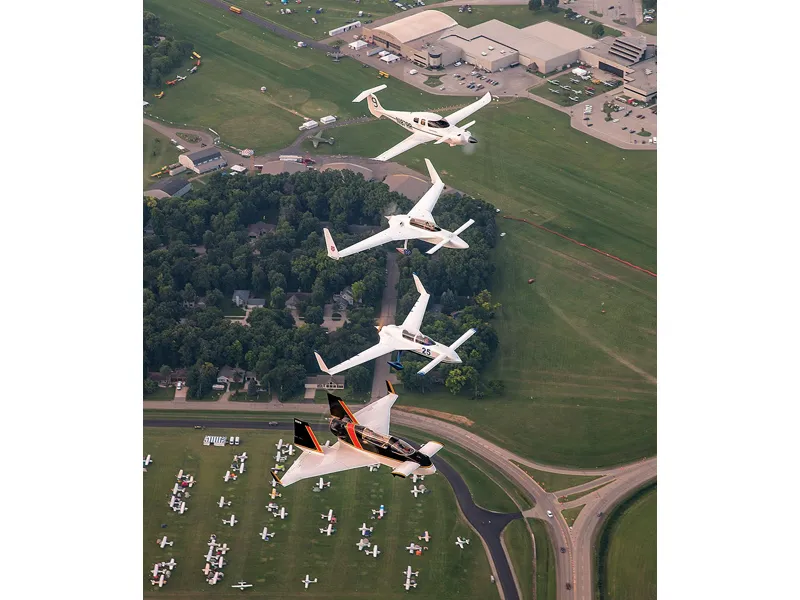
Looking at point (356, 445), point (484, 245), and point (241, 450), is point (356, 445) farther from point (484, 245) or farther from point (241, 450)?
point (484, 245)

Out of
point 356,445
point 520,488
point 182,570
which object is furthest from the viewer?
point 520,488

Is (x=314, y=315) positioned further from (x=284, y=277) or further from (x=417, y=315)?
(x=417, y=315)

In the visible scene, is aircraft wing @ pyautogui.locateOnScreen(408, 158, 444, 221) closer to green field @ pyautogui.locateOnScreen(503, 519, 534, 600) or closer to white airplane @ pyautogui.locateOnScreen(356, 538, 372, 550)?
green field @ pyautogui.locateOnScreen(503, 519, 534, 600)

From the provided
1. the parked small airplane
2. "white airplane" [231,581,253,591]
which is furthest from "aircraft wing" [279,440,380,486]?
the parked small airplane

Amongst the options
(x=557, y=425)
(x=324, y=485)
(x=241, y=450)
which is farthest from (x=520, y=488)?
(x=241, y=450)

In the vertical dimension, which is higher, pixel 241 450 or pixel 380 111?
pixel 380 111

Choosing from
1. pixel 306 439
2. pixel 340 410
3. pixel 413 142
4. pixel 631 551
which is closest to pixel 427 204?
pixel 413 142

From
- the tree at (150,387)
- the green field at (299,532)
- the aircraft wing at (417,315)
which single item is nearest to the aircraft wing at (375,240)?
the aircraft wing at (417,315)
